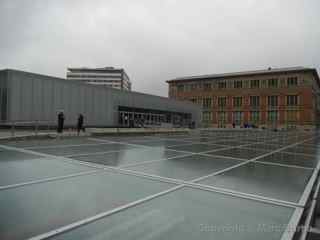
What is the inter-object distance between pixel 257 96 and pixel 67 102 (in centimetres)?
6312

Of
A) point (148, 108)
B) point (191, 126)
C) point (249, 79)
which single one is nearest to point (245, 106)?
point (249, 79)

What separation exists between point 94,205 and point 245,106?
A: 253 ft

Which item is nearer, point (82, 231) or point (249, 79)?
point (82, 231)

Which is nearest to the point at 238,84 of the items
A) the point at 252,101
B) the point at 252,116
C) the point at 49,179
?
the point at 252,101

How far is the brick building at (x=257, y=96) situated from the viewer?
6675 centimetres

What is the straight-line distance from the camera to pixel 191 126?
45562 mm

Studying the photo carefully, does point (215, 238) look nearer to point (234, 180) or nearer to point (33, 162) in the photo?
point (234, 180)

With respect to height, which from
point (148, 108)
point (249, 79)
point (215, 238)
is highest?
point (249, 79)

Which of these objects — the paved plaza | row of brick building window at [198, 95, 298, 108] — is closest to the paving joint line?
the paved plaza

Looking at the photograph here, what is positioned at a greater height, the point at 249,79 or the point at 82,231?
the point at 249,79

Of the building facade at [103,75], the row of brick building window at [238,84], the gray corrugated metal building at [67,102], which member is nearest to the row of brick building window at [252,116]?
the row of brick building window at [238,84]

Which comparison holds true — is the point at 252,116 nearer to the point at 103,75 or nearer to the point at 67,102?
the point at 67,102

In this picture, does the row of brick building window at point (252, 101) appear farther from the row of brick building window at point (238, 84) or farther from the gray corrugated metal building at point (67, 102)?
the gray corrugated metal building at point (67, 102)

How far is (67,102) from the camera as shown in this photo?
24.8m
